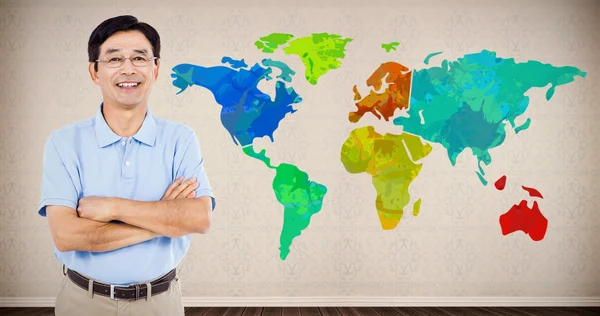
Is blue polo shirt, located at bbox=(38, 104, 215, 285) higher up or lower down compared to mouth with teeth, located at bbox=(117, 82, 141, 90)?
lower down

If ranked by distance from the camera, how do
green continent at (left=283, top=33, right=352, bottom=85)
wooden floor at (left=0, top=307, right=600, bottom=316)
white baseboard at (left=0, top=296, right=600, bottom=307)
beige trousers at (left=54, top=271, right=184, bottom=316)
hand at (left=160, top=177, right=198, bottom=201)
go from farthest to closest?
1. green continent at (left=283, top=33, right=352, bottom=85)
2. white baseboard at (left=0, top=296, right=600, bottom=307)
3. wooden floor at (left=0, top=307, right=600, bottom=316)
4. hand at (left=160, top=177, right=198, bottom=201)
5. beige trousers at (left=54, top=271, right=184, bottom=316)

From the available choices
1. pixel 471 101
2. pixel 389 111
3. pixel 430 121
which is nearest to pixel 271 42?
pixel 389 111

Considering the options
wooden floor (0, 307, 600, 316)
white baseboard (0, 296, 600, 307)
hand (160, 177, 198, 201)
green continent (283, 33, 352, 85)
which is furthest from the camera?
green continent (283, 33, 352, 85)

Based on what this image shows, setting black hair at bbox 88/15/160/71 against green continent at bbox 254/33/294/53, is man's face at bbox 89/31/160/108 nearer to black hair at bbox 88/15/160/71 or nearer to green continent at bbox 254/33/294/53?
black hair at bbox 88/15/160/71

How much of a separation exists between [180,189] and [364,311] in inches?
114

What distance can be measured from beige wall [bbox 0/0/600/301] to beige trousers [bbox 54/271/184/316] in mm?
2665

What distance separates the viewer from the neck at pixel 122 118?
1.35m

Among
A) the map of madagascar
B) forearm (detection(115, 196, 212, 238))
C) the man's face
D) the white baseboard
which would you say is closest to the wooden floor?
the white baseboard

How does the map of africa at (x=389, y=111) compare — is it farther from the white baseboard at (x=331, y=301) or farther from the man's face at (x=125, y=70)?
the man's face at (x=125, y=70)

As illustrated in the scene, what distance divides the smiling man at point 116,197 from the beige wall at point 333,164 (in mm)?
2633

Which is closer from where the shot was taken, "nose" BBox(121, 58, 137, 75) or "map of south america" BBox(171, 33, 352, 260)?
"nose" BBox(121, 58, 137, 75)

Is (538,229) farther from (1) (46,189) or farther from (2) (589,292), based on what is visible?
(1) (46,189)

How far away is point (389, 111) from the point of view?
4.03 meters

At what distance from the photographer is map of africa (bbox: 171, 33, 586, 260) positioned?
398 cm
